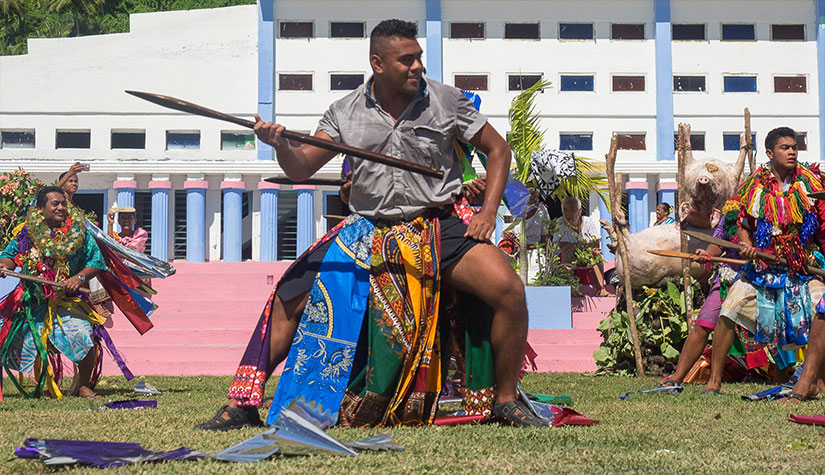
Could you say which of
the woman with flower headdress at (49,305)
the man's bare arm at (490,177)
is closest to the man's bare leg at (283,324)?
the man's bare arm at (490,177)

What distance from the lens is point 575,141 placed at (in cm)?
3503

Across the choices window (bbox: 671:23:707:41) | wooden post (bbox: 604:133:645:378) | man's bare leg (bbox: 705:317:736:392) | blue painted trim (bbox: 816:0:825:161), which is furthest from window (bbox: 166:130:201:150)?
man's bare leg (bbox: 705:317:736:392)

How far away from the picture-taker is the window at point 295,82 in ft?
113

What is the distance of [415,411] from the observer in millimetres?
5441

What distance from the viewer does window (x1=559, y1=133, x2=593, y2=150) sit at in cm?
3497

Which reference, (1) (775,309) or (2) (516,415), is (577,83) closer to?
(1) (775,309)

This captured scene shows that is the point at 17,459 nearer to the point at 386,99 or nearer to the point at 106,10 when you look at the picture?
the point at 386,99

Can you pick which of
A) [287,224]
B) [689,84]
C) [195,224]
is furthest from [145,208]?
[689,84]

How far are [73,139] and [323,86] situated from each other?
305 inches

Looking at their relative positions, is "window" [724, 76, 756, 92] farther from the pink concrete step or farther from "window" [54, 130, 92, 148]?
the pink concrete step

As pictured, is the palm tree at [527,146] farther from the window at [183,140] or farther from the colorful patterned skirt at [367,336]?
the window at [183,140]

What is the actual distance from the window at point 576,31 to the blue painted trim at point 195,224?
40.4 ft

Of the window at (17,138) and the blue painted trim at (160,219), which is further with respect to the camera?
the window at (17,138)

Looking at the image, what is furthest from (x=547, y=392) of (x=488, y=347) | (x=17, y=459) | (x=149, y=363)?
(x=149, y=363)
